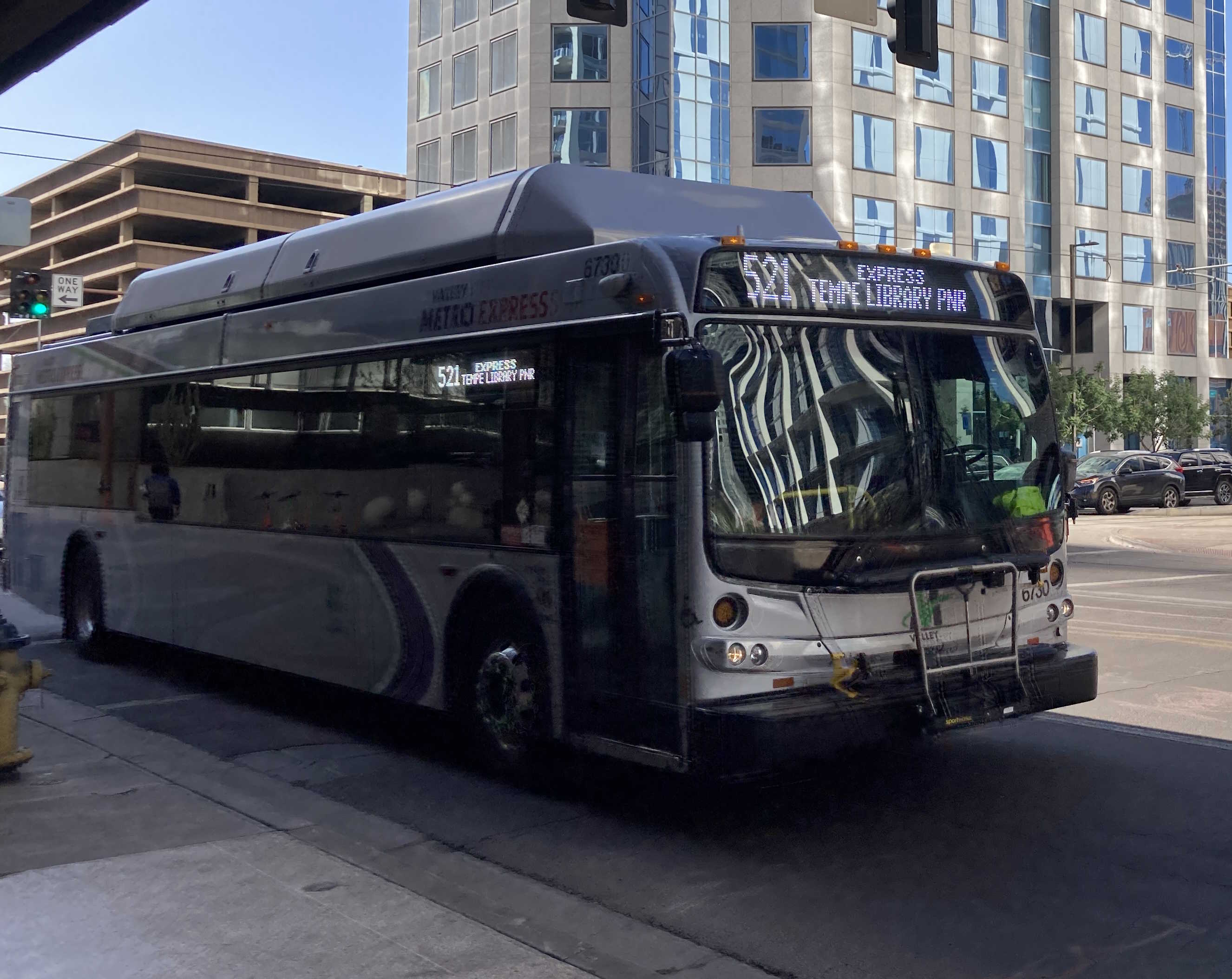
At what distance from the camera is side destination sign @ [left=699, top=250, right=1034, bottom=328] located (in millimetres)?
6578

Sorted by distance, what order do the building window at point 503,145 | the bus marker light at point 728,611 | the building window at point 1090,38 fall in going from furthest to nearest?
the building window at point 1090,38
the building window at point 503,145
the bus marker light at point 728,611

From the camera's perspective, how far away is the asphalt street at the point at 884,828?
507cm

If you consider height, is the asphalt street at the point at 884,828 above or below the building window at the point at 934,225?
below

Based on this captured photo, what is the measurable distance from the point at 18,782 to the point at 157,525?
4164mm

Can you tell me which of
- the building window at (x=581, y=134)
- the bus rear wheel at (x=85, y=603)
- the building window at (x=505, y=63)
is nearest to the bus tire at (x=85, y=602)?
the bus rear wheel at (x=85, y=603)

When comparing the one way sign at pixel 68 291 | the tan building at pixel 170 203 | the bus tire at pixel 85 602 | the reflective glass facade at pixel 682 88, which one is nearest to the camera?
the bus tire at pixel 85 602

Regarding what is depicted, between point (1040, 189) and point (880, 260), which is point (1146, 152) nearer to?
point (1040, 189)

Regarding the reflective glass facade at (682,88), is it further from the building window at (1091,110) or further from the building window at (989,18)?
the building window at (1091,110)

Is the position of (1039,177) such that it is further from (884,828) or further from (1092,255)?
(884,828)

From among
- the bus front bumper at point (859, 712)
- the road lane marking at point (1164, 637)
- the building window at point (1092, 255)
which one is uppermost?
the building window at point (1092, 255)

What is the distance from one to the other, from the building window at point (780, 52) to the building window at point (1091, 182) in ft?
52.8

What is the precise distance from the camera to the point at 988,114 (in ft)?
196

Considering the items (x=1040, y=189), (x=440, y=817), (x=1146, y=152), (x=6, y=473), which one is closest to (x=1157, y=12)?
(x=1146, y=152)

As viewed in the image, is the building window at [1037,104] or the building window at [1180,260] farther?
the building window at [1180,260]
